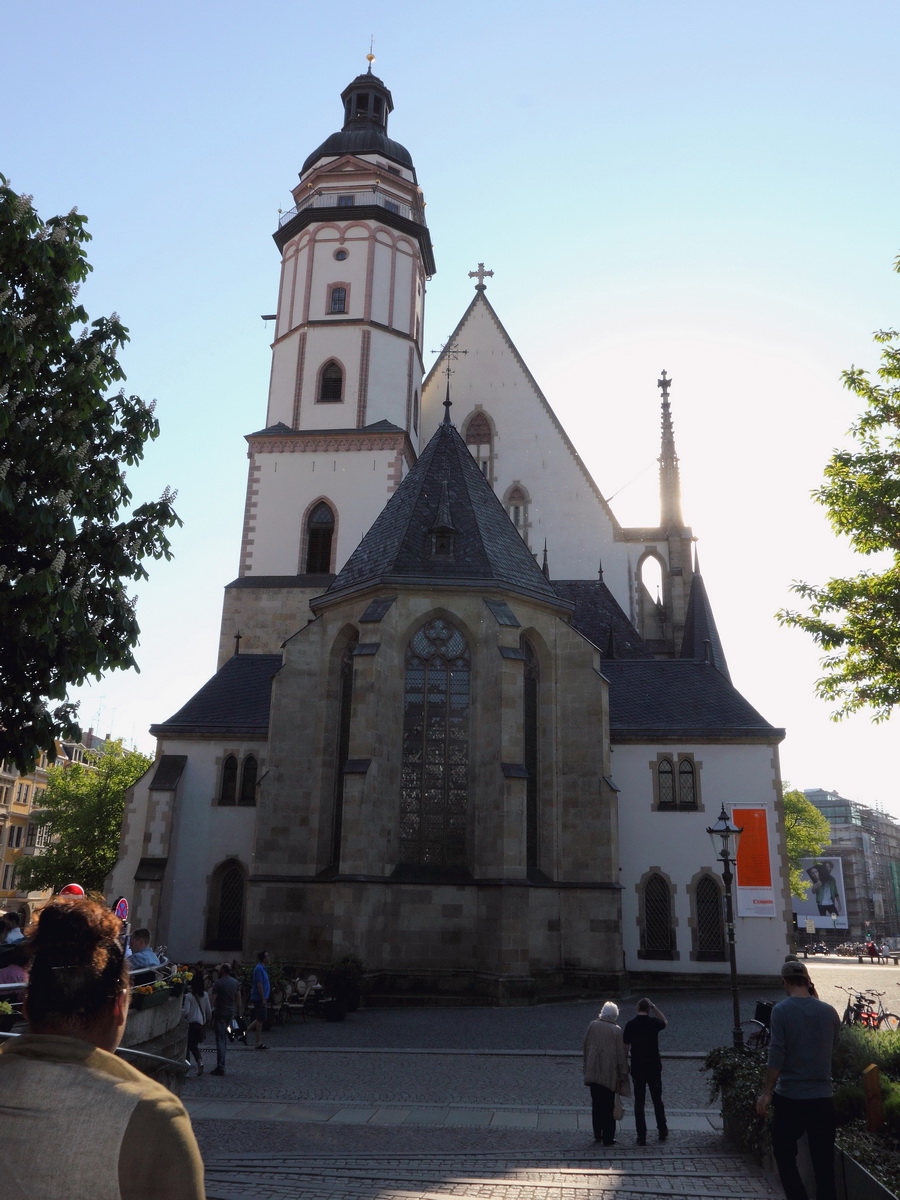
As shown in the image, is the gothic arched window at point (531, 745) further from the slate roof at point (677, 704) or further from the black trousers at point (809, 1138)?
the black trousers at point (809, 1138)

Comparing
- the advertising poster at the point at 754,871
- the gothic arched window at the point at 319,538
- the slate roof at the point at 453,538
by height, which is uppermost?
the gothic arched window at the point at 319,538

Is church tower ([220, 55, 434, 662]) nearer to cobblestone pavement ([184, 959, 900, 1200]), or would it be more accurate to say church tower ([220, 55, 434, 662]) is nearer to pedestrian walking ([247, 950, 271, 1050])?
pedestrian walking ([247, 950, 271, 1050])

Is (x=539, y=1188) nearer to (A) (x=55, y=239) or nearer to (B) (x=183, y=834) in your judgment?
(A) (x=55, y=239)

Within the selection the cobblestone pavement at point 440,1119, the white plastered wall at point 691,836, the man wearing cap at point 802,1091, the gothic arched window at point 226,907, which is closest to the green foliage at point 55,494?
the cobblestone pavement at point 440,1119

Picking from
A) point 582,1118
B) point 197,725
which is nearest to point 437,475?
point 197,725

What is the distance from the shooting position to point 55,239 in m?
10.5

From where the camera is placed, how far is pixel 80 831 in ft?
152

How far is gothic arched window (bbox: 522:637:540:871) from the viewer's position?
22953mm

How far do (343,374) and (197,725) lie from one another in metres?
15.3

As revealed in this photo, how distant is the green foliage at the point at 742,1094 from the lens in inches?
330

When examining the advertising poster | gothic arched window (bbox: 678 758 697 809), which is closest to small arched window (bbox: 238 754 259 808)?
gothic arched window (bbox: 678 758 697 809)

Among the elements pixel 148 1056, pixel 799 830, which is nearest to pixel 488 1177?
pixel 148 1056

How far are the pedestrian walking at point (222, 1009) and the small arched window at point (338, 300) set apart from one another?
28.8 metres

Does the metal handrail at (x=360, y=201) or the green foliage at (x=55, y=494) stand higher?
the metal handrail at (x=360, y=201)
